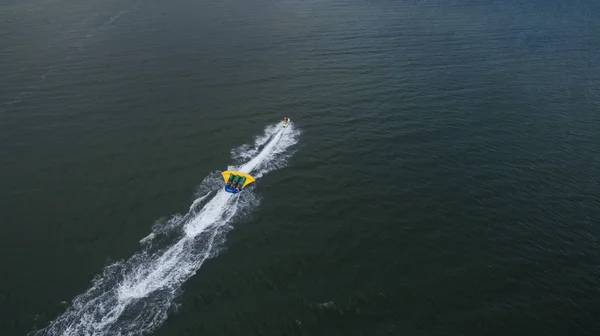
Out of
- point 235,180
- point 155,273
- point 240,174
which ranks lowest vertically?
point 155,273

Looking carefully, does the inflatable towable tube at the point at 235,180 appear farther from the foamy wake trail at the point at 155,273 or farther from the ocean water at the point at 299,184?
the ocean water at the point at 299,184

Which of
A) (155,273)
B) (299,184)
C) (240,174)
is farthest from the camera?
(299,184)

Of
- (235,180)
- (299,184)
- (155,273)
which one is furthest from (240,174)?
(155,273)

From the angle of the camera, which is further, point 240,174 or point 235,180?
point 240,174

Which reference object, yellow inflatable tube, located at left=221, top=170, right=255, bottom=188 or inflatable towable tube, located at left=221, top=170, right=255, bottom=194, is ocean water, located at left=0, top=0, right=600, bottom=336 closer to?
inflatable towable tube, located at left=221, top=170, right=255, bottom=194

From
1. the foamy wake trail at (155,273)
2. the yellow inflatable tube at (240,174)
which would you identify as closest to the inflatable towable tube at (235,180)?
the yellow inflatable tube at (240,174)

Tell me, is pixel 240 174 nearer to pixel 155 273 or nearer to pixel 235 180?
pixel 235 180

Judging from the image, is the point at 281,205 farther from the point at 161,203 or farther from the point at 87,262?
the point at 87,262
